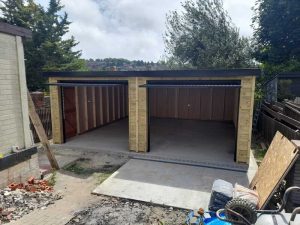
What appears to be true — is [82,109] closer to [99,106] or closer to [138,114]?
[99,106]

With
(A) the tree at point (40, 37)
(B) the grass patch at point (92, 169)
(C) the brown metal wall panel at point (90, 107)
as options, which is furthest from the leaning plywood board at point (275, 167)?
(A) the tree at point (40, 37)

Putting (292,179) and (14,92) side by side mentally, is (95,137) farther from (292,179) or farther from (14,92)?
(292,179)

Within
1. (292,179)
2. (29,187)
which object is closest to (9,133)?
(29,187)

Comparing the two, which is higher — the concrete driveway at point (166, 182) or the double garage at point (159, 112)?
the double garage at point (159, 112)

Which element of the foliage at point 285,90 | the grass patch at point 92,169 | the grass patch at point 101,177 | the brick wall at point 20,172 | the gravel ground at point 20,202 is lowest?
the grass patch at point 101,177

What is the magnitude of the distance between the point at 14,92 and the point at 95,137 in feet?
18.9

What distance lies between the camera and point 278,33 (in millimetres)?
19094

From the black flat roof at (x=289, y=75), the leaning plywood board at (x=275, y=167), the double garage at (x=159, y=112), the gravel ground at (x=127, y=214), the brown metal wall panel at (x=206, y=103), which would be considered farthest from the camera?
the brown metal wall panel at (x=206, y=103)

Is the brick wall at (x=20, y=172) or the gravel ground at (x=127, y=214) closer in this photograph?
the gravel ground at (x=127, y=214)

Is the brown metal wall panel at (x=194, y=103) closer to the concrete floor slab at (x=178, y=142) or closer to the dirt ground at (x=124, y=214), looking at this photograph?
the concrete floor slab at (x=178, y=142)

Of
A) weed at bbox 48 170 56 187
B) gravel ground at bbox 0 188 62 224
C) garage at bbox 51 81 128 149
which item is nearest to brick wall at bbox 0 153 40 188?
gravel ground at bbox 0 188 62 224

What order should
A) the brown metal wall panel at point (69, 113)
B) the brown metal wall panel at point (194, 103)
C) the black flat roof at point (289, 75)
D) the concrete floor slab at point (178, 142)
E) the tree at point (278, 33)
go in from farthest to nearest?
the tree at point (278, 33) < the brown metal wall panel at point (194, 103) < the black flat roof at point (289, 75) < the brown metal wall panel at point (69, 113) < the concrete floor slab at point (178, 142)

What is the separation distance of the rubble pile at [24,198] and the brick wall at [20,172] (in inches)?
5.1

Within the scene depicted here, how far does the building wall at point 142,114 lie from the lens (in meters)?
7.81
